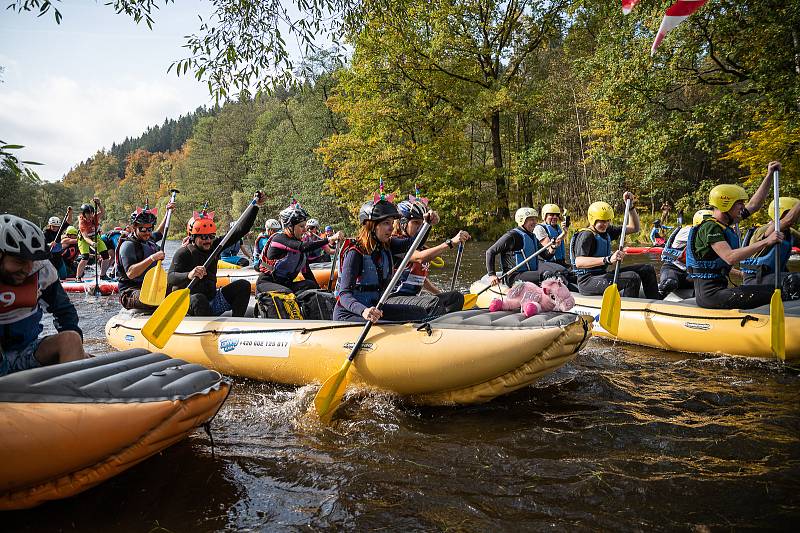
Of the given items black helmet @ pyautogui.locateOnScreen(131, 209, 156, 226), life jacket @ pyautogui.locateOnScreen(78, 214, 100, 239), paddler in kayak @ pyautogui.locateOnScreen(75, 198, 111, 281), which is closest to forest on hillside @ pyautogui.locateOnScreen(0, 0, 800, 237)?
paddler in kayak @ pyautogui.locateOnScreen(75, 198, 111, 281)

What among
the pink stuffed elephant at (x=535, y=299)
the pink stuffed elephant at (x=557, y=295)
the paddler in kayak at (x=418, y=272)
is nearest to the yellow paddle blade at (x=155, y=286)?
the paddler in kayak at (x=418, y=272)

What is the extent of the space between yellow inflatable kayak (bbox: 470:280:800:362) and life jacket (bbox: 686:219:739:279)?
38 cm

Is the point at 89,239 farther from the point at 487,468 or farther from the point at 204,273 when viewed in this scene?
the point at 487,468

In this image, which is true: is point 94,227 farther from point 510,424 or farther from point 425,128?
point 425,128

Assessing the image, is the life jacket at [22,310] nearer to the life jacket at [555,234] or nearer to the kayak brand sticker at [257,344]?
the kayak brand sticker at [257,344]

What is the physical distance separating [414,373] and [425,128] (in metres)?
20.9

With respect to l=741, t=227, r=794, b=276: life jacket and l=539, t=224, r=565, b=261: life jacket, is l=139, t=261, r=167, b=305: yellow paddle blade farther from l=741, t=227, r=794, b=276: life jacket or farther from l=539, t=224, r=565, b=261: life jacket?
l=741, t=227, r=794, b=276: life jacket

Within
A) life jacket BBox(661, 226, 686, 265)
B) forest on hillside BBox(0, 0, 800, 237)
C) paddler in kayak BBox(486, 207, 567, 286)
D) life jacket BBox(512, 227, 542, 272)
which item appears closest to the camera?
life jacket BBox(661, 226, 686, 265)

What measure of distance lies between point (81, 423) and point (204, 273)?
3081 mm

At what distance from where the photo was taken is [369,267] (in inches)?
189

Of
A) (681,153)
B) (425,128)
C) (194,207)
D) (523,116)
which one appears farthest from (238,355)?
(194,207)

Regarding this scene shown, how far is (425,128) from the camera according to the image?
23891 millimetres

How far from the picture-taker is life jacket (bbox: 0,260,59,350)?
324cm

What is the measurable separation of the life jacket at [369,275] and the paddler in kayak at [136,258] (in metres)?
2.54
